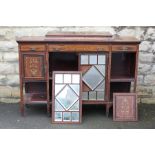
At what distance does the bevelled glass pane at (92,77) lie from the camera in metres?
4.61

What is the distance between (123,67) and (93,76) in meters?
0.59

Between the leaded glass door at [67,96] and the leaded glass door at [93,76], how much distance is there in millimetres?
161

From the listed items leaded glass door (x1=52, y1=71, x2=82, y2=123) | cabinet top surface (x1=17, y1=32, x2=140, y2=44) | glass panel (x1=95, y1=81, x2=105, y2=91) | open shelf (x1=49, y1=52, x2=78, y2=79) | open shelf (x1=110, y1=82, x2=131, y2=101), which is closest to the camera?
cabinet top surface (x1=17, y1=32, x2=140, y2=44)

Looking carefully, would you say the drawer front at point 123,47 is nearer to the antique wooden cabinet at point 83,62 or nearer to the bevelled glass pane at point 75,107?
the antique wooden cabinet at point 83,62

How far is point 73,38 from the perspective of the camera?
14.9 ft

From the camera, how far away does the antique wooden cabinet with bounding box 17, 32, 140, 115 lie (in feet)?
14.7

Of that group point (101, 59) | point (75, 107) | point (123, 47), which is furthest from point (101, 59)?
point (75, 107)

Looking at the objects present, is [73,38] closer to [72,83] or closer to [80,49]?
[80,49]

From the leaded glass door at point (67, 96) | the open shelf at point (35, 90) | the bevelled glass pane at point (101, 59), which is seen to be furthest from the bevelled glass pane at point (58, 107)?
the bevelled glass pane at point (101, 59)

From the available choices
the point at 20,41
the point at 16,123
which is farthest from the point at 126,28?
the point at 16,123

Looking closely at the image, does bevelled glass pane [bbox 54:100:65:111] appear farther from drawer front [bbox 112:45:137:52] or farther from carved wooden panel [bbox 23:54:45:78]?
drawer front [bbox 112:45:137:52]

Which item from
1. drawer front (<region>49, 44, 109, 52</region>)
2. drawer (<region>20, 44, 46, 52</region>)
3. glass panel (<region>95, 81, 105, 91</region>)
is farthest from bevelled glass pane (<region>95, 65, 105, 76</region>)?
drawer (<region>20, 44, 46, 52</region>)

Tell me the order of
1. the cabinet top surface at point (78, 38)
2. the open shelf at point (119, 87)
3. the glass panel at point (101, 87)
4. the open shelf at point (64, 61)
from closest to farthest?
the cabinet top surface at point (78, 38)
the glass panel at point (101, 87)
the open shelf at point (64, 61)
the open shelf at point (119, 87)

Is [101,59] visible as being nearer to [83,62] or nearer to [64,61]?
[83,62]
